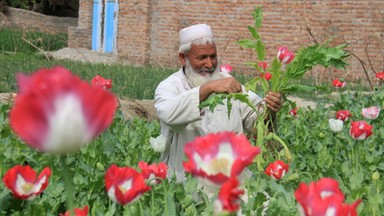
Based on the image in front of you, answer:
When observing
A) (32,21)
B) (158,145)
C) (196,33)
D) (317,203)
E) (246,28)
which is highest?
(317,203)

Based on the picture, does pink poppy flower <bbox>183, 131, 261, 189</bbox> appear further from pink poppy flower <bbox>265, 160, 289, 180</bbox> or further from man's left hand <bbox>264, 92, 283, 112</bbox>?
man's left hand <bbox>264, 92, 283, 112</bbox>

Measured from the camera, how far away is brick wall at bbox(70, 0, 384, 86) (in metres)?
12.2

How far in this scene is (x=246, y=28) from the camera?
45.0 ft

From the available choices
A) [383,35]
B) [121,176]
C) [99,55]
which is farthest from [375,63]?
[121,176]

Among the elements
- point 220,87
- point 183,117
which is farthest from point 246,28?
point 220,87

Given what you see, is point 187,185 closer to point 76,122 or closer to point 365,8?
point 76,122

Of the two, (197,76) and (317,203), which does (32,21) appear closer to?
(197,76)

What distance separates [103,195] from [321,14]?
994cm

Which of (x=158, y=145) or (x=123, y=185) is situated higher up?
(x=123, y=185)

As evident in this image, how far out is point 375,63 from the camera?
12.2 meters

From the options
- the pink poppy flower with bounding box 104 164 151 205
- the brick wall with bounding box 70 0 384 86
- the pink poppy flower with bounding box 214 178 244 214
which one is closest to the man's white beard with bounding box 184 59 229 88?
the pink poppy flower with bounding box 104 164 151 205

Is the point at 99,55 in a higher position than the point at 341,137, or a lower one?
lower

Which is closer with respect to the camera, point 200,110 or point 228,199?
point 228,199

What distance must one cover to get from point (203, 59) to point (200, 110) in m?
0.26
